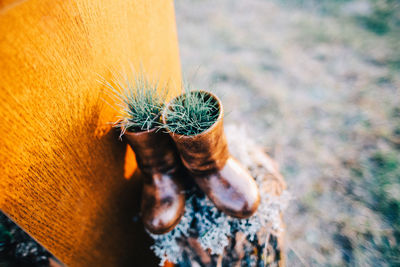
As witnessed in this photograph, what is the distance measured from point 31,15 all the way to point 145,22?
497mm

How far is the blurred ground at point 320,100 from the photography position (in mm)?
1630

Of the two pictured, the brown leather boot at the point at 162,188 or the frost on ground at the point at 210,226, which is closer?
→ the brown leather boot at the point at 162,188

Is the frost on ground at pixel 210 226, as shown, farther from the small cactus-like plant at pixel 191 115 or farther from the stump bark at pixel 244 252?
the small cactus-like plant at pixel 191 115

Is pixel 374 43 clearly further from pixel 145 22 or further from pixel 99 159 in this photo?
pixel 99 159

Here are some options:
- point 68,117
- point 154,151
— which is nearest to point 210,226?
point 154,151

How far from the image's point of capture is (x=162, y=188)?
1.00m

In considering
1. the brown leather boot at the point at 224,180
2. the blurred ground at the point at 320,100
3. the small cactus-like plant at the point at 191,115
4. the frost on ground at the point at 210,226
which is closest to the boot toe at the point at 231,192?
the brown leather boot at the point at 224,180

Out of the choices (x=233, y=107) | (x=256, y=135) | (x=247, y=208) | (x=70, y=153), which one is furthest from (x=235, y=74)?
(x=70, y=153)

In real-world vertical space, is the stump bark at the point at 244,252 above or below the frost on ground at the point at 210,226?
below

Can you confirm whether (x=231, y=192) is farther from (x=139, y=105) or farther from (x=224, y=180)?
(x=139, y=105)

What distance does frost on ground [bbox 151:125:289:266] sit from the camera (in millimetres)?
1052

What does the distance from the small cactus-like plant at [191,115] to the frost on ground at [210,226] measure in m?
0.45

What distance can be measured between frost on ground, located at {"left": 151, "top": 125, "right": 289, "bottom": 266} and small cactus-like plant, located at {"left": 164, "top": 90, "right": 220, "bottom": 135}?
45cm

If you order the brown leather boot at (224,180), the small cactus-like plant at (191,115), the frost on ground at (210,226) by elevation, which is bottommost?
the frost on ground at (210,226)
